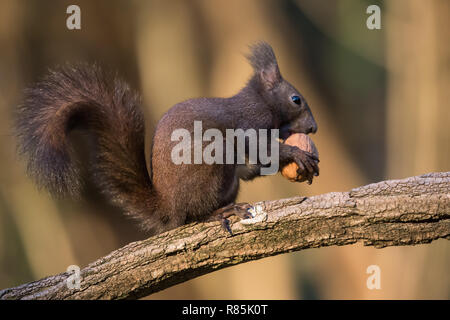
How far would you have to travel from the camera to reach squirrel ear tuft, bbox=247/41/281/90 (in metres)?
2.92

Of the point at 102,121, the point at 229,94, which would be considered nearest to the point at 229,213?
the point at 102,121

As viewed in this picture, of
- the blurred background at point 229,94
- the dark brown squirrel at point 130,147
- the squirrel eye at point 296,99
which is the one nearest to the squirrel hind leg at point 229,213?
the dark brown squirrel at point 130,147

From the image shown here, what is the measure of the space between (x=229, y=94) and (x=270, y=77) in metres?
1.64

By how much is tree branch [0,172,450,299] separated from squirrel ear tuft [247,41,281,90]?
955 millimetres

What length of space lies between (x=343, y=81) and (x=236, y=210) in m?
3.97

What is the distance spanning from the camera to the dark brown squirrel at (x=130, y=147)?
228 cm

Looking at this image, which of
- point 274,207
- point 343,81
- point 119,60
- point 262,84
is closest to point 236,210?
point 274,207

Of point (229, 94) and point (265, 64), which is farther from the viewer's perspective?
point (229, 94)

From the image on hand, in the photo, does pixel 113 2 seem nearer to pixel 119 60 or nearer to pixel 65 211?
pixel 119 60

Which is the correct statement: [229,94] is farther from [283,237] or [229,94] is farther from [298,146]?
[283,237]

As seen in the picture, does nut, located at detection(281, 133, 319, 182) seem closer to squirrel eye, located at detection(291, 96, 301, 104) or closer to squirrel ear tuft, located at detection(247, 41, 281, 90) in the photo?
squirrel eye, located at detection(291, 96, 301, 104)

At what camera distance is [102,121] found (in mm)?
2375

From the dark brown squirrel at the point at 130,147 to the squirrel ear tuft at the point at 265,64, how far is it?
502 millimetres

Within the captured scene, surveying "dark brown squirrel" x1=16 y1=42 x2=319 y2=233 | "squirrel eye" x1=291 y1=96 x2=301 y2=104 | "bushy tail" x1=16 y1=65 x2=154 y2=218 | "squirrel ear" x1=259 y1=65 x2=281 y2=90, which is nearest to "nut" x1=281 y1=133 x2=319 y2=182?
"dark brown squirrel" x1=16 y1=42 x2=319 y2=233
